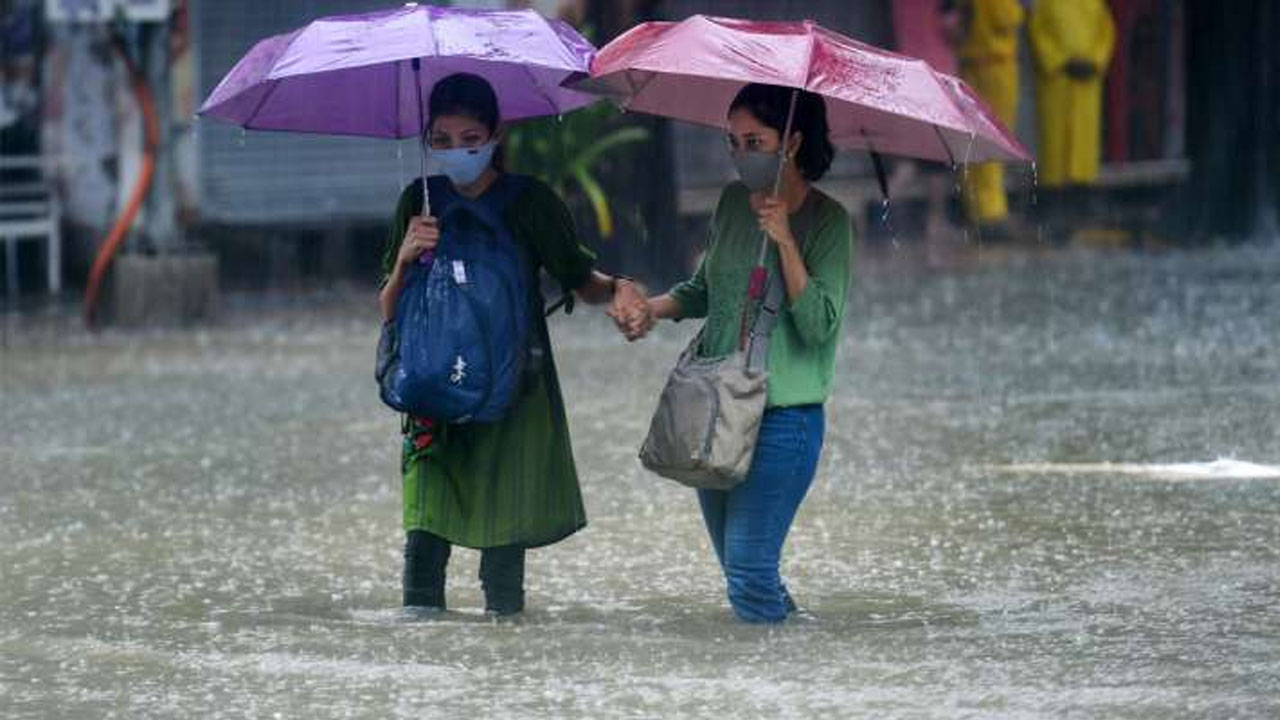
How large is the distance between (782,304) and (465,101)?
0.94 metres

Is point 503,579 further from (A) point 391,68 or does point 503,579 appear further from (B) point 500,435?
(A) point 391,68

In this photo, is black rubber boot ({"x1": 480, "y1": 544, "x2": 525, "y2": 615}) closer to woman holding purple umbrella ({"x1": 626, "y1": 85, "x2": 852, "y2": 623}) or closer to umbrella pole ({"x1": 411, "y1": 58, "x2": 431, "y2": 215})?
woman holding purple umbrella ({"x1": 626, "y1": 85, "x2": 852, "y2": 623})

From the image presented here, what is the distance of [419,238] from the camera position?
707 cm

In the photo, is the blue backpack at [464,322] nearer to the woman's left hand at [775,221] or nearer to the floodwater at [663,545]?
the floodwater at [663,545]

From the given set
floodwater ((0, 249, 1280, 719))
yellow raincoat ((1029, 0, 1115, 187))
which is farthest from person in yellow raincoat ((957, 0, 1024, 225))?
floodwater ((0, 249, 1280, 719))

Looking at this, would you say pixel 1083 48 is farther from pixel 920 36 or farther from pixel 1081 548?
pixel 1081 548

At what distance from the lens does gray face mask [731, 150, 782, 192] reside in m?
6.96

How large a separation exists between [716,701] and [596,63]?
5.56 feet

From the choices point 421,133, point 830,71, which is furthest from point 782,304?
point 421,133

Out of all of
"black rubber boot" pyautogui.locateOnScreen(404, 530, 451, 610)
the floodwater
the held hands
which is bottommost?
the floodwater

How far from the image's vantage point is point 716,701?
618 centimetres

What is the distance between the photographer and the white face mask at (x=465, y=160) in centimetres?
715

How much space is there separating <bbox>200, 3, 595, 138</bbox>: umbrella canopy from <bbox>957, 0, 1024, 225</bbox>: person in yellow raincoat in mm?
14804

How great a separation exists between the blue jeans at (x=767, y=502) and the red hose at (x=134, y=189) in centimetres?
979
